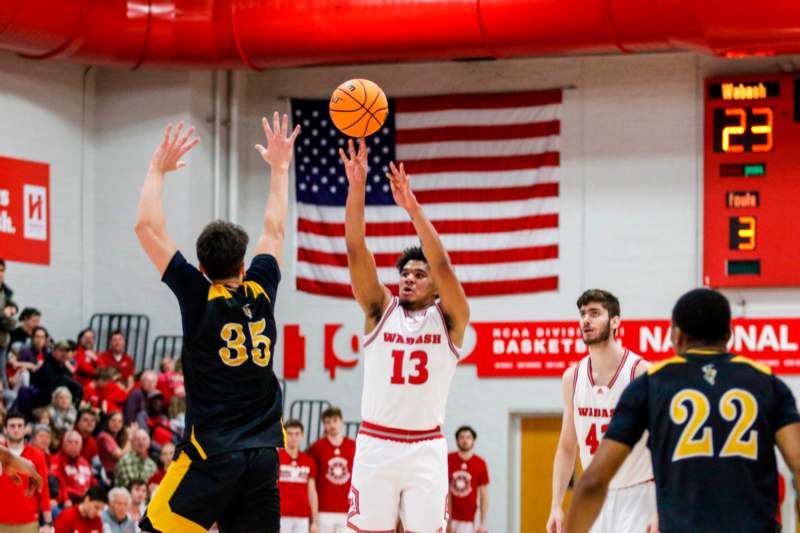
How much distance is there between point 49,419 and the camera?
17.3 metres

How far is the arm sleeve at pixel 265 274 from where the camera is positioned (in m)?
7.35

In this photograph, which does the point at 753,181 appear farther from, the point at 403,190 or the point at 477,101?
the point at 403,190

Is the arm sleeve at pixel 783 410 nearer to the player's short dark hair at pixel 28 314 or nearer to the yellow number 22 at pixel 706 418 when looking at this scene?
the yellow number 22 at pixel 706 418

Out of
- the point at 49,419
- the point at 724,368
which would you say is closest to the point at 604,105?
the point at 49,419

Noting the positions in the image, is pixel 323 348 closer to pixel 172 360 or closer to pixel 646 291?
pixel 172 360

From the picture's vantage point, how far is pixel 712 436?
18.9 feet

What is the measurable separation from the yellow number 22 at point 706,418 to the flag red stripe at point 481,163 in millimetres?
15384

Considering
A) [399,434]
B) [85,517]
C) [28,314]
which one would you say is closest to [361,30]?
[28,314]

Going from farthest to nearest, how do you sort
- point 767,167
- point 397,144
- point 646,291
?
point 397,144, point 646,291, point 767,167

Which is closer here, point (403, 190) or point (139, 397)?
point (403, 190)

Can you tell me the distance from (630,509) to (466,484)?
390 inches

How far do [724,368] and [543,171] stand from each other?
15333 mm

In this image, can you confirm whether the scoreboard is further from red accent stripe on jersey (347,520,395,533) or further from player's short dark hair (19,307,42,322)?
red accent stripe on jersey (347,520,395,533)

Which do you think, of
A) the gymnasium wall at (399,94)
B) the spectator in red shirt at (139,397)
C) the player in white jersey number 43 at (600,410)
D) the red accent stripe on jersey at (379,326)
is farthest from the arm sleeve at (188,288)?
the gymnasium wall at (399,94)
